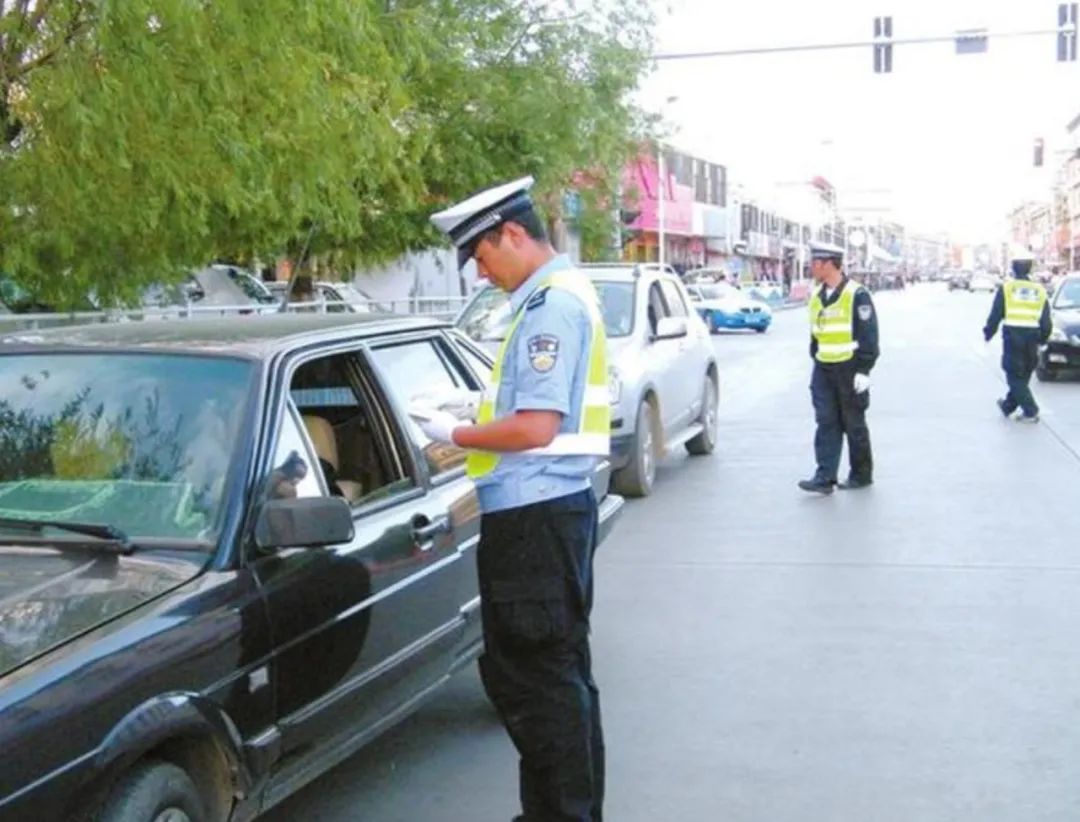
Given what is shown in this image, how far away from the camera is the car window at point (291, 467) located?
4.12 meters

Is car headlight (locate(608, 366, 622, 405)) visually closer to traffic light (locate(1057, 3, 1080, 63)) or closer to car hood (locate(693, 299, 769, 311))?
traffic light (locate(1057, 3, 1080, 63))

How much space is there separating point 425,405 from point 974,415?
1299 cm

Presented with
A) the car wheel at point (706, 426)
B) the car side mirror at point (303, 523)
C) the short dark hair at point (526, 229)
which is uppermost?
the short dark hair at point (526, 229)

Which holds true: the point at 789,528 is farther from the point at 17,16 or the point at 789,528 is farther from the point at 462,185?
the point at 462,185

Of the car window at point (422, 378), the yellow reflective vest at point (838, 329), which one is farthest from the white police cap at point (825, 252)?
the car window at point (422, 378)

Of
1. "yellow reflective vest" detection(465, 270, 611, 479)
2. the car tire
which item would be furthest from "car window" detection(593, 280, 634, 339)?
the car tire

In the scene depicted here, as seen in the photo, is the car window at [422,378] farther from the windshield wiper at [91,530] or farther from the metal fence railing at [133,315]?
the windshield wiper at [91,530]

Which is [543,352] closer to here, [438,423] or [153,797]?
[438,423]

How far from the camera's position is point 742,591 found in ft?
25.6

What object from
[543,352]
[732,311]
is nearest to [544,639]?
[543,352]

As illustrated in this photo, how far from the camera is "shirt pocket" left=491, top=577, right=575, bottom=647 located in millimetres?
3914

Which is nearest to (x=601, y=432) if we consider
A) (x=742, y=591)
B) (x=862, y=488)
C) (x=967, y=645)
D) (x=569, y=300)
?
(x=569, y=300)

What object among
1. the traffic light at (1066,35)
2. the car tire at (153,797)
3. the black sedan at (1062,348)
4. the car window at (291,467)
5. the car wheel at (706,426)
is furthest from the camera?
the traffic light at (1066,35)

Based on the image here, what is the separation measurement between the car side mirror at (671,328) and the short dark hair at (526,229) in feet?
23.1
